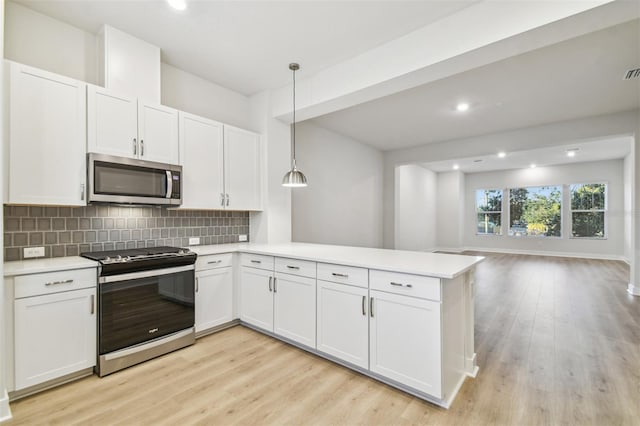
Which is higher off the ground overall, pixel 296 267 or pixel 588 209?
pixel 588 209

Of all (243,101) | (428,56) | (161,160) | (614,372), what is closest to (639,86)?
(428,56)

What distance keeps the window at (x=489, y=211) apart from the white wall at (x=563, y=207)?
153mm

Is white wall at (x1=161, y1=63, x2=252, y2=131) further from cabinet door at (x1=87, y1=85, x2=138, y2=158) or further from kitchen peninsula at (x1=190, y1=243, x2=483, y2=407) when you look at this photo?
kitchen peninsula at (x1=190, y1=243, x2=483, y2=407)

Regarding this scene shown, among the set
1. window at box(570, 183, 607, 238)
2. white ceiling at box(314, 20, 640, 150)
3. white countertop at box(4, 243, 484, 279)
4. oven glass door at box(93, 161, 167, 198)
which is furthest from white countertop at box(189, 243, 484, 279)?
window at box(570, 183, 607, 238)

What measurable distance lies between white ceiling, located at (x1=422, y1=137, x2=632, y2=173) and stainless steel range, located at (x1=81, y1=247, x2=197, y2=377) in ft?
18.9

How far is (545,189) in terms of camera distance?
9422 mm

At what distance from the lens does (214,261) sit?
3.16 m

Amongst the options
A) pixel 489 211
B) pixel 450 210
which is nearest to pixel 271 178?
pixel 450 210

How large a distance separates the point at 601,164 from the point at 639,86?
6182mm

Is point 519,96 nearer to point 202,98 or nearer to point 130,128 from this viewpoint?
point 202,98

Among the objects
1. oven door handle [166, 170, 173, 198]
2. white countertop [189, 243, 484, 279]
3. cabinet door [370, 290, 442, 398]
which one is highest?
oven door handle [166, 170, 173, 198]

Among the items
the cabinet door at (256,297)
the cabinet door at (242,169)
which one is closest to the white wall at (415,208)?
the cabinet door at (242,169)

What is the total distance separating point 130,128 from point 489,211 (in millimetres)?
10714

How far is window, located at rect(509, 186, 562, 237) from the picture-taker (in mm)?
9289
